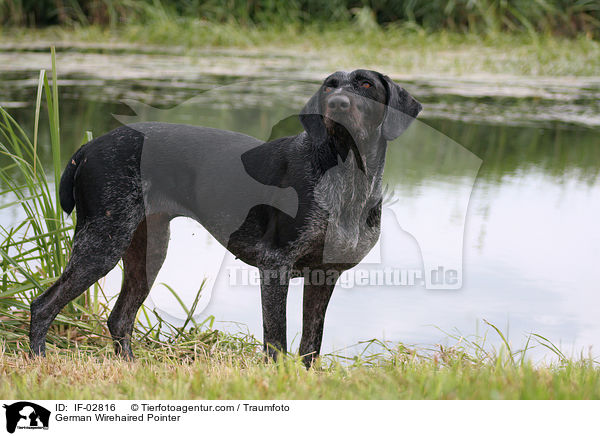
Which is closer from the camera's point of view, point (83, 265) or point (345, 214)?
point (345, 214)

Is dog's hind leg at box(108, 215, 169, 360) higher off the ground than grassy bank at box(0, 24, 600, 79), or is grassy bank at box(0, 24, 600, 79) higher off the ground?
grassy bank at box(0, 24, 600, 79)

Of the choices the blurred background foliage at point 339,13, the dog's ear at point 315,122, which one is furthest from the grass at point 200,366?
the blurred background foliage at point 339,13

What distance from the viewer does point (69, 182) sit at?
4418mm

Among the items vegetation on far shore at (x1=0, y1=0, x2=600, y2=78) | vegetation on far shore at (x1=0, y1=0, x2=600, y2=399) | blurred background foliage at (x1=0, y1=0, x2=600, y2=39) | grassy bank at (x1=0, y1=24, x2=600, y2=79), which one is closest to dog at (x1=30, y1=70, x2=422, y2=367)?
vegetation on far shore at (x1=0, y1=0, x2=600, y2=399)

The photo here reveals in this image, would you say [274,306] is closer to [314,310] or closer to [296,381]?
[314,310]

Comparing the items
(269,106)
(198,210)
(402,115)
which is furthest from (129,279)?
(269,106)

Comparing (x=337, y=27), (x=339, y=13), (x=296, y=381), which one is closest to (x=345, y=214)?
(x=296, y=381)

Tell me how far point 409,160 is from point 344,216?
14.7ft

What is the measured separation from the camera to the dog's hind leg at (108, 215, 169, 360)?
15.2 feet

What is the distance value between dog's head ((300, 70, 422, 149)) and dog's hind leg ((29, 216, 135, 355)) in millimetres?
1165
